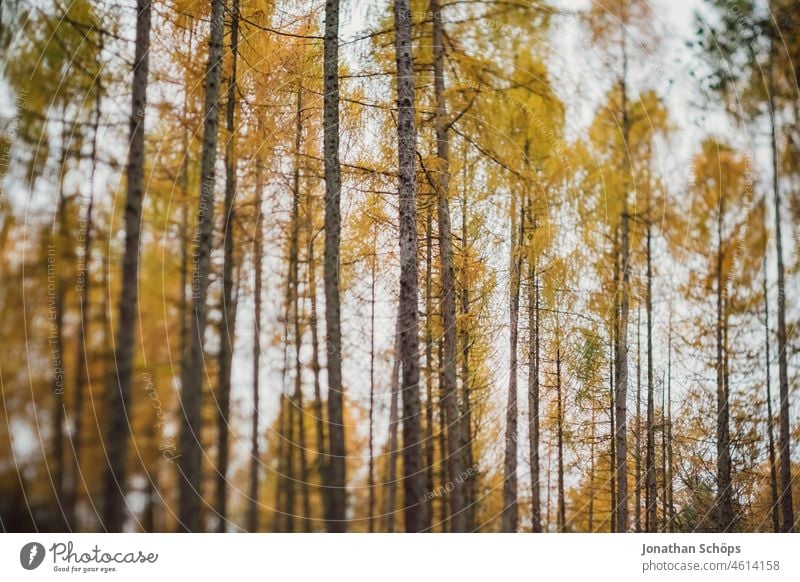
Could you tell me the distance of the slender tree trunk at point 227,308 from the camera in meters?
5.04

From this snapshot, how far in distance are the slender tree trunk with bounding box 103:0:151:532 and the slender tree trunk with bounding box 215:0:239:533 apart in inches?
31.6

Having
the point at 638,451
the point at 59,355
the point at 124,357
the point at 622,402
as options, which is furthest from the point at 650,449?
the point at 59,355

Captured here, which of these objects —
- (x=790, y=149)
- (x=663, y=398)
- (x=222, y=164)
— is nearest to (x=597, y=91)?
(x=790, y=149)

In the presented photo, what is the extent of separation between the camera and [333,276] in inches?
201

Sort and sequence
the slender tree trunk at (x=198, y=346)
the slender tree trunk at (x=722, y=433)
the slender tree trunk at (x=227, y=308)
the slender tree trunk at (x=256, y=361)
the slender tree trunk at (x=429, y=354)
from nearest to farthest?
1. the slender tree trunk at (x=198, y=346)
2. the slender tree trunk at (x=227, y=308)
3. the slender tree trunk at (x=256, y=361)
4. the slender tree trunk at (x=722, y=433)
5. the slender tree trunk at (x=429, y=354)

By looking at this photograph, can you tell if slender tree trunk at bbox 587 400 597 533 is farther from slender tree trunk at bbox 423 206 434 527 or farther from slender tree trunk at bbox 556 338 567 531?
slender tree trunk at bbox 423 206 434 527

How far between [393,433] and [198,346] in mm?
2215

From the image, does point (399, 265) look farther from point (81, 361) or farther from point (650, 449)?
point (650, 449)

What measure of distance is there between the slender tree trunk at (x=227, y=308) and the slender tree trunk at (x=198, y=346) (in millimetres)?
207

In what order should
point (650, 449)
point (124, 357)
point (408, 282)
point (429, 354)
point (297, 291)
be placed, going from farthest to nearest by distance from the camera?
1. point (429, 354)
2. point (650, 449)
3. point (297, 291)
4. point (408, 282)
5. point (124, 357)

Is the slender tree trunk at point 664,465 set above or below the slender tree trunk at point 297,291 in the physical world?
below

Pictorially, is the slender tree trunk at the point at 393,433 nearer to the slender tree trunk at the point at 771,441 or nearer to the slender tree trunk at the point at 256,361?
the slender tree trunk at the point at 256,361

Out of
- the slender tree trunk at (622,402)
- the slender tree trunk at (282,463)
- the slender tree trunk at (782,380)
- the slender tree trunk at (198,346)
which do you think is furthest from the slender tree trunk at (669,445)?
the slender tree trunk at (198,346)

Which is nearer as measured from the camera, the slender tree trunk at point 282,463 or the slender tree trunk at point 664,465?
the slender tree trunk at point 282,463
